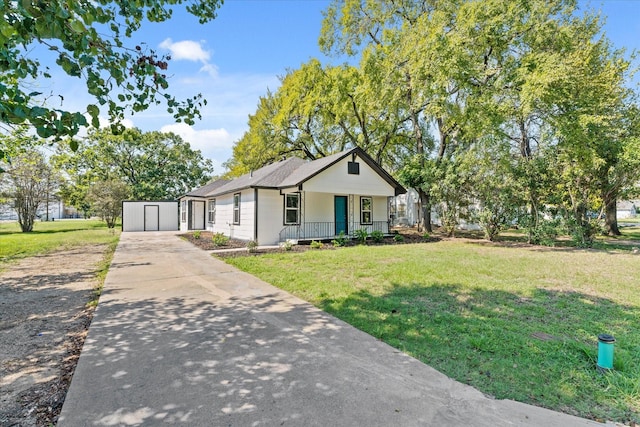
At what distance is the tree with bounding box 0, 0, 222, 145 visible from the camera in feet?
7.13

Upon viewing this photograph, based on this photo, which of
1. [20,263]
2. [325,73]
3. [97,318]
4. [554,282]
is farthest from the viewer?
[325,73]

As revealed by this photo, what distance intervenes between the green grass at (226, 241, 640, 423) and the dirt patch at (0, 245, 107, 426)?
362cm

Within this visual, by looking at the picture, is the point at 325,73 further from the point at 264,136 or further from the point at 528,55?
the point at 528,55

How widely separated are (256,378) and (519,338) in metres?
3.48

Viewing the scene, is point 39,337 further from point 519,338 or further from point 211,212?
point 211,212

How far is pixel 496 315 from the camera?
5.07 metres

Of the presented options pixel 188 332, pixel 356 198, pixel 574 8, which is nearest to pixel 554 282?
pixel 188 332

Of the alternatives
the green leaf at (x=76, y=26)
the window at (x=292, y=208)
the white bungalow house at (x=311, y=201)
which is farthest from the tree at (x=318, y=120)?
the green leaf at (x=76, y=26)

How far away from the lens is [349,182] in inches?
638

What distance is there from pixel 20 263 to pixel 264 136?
1705 centimetres

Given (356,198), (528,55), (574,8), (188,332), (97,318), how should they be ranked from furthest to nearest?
(356,198) → (574,8) → (528,55) → (97,318) → (188,332)

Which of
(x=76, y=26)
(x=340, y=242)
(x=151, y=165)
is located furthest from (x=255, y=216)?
(x=151, y=165)

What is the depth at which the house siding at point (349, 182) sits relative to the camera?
1512cm

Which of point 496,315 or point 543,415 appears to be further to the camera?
point 496,315
